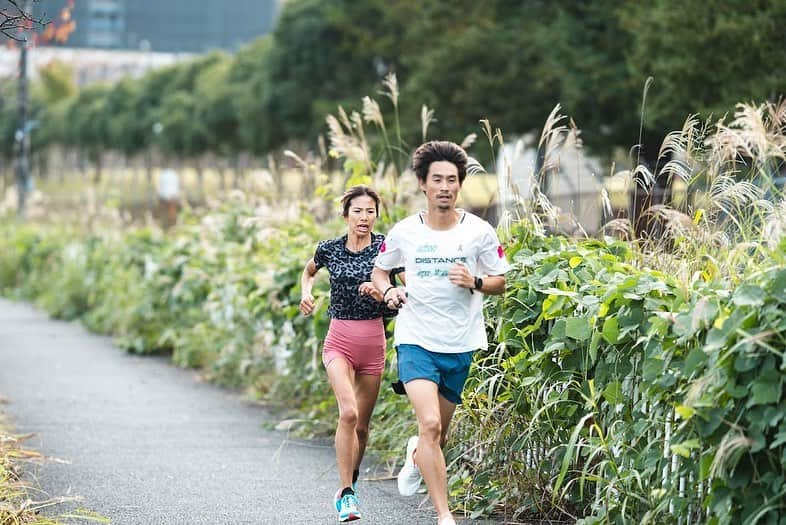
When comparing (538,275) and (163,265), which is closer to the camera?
(538,275)

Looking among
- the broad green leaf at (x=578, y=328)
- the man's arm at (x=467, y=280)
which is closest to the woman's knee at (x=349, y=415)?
the man's arm at (x=467, y=280)

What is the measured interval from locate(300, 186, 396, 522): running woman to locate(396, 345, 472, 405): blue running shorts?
740 millimetres

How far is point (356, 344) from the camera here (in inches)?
289

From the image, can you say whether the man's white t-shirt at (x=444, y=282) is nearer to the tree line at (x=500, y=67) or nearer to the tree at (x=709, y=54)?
the tree line at (x=500, y=67)

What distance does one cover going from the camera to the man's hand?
246 inches

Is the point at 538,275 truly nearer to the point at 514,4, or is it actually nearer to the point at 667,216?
the point at 667,216

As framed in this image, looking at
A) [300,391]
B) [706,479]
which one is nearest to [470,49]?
[300,391]

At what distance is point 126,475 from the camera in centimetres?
876

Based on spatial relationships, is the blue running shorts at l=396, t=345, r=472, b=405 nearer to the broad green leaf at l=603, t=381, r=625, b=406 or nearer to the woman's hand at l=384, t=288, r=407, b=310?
the woman's hand at l=384, t=288, r=407, b=310

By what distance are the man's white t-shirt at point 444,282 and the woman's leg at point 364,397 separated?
3.11ft

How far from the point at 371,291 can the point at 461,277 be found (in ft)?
2.50

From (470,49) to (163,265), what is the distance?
16.8 meters

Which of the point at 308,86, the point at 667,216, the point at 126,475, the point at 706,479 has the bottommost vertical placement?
the point at 126,475

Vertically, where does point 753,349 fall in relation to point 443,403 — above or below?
above
